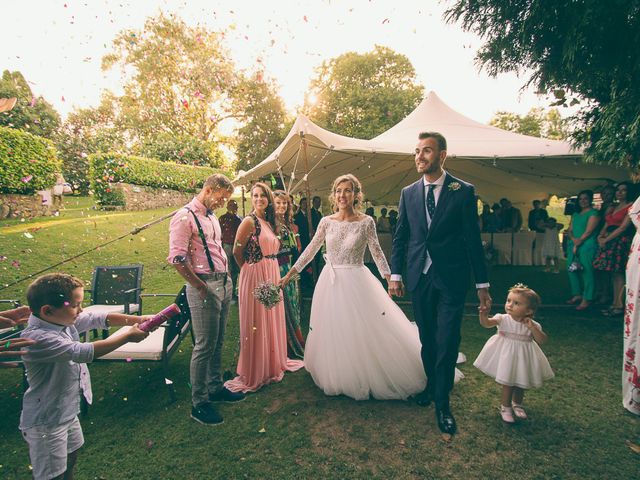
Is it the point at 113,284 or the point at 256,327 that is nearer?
the point at 256,327

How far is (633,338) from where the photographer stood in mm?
2998

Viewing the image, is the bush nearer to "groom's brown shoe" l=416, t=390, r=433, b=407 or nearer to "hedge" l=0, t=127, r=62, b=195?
"hedge" l=0, t=127, r=62, b=195

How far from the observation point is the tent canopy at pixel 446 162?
6.02 metres

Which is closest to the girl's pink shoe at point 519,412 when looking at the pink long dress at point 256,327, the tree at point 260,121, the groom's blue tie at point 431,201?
the groom's blue tie at point 431,201

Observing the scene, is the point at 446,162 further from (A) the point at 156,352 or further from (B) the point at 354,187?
(A) the point at 156,352

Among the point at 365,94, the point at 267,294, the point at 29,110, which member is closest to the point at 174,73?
the point at 29,110

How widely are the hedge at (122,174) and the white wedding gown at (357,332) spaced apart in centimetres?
1382

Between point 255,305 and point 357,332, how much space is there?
108 centimetres

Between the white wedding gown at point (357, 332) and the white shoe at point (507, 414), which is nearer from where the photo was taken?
the white shoe at point (507, 414)

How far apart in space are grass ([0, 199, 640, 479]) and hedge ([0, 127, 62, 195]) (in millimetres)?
7189

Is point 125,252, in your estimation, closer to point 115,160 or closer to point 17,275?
point 17,275

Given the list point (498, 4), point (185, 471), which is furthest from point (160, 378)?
point (498, 4)

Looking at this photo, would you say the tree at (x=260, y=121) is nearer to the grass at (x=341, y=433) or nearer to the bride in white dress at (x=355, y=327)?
the grass at (x=341, y=433)

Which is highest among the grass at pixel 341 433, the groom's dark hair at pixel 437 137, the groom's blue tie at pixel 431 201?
the groom's dark hair at pixel 437 137
